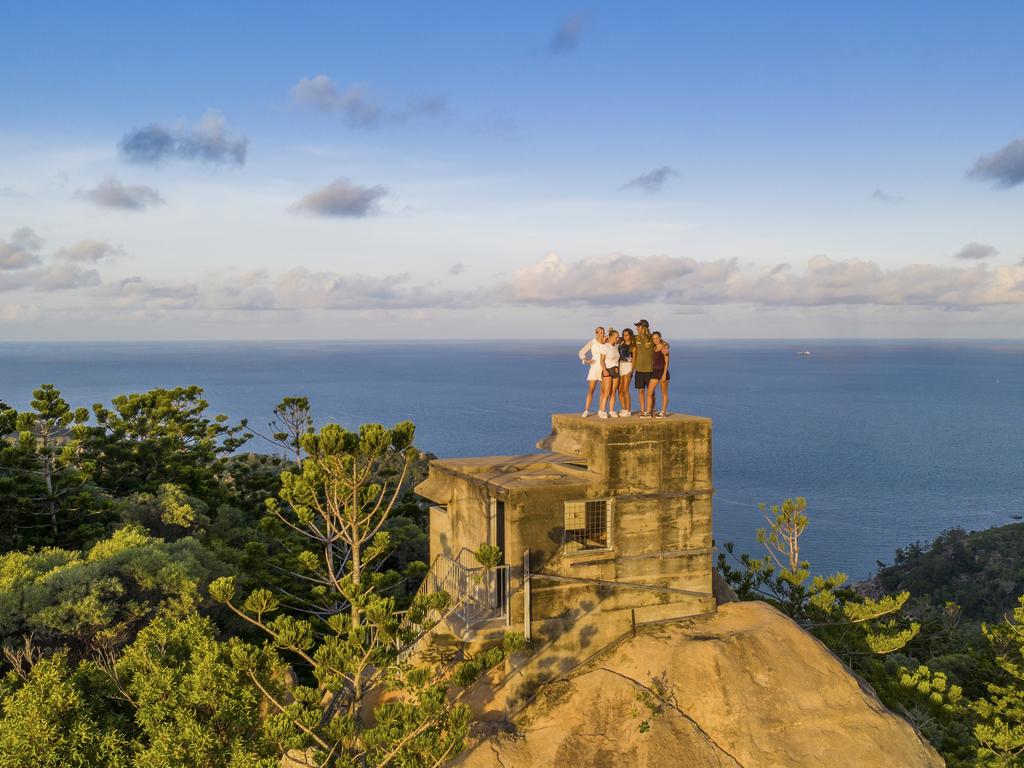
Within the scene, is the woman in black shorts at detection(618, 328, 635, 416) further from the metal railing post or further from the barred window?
the metal railing post

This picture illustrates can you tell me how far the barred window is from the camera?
1255 cm

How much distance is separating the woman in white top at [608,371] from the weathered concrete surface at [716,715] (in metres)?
4.27

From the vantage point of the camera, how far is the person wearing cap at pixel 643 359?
47.6 feet

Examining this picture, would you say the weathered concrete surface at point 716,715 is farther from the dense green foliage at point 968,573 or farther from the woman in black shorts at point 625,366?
the dense green foliage at point 968,573

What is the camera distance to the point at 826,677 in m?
11.6

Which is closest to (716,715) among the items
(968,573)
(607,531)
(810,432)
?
(607,531)

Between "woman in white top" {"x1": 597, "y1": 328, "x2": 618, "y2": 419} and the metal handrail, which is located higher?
"woman in white top" {"x1": 597, "y1": 328, "x2": 618, "y2": 419}

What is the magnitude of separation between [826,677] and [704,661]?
1933 millimetres

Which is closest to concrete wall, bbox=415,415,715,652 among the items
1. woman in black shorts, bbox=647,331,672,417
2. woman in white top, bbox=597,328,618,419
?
woman in white top, bbox=597,328,618,419

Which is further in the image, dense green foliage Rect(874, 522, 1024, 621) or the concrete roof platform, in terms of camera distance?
dense green foliage Rect(874, 522, 1024, 621)

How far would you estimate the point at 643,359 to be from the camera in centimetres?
1457

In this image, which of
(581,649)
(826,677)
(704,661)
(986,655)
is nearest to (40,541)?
(581,649)

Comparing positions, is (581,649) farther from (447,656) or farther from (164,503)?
(164,503)

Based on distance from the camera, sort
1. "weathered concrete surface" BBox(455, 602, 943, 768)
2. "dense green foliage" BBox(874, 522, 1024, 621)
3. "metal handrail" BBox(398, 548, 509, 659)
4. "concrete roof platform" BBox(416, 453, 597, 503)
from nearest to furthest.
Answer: "weathered concrete surface" BBox(455, 602, 943, 768) < "metal handrail" BBox(398, 548, 509, 659) < "concrete roof platform" BBox(416, 453, 597, 503) < "dense green foliage" BBox(874, 522, 1024, 621)
